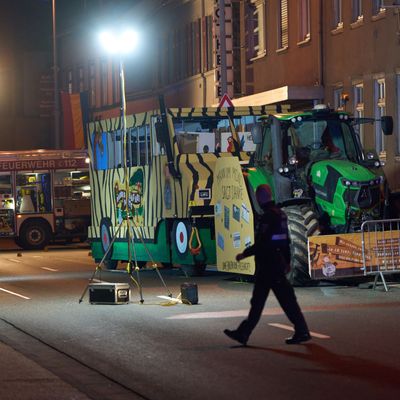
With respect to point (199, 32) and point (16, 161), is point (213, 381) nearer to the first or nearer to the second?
point (16, 161)

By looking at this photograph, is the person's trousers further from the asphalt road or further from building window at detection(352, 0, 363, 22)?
building window at detection(352, 0, 363, 22)

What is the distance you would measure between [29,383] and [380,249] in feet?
32.2

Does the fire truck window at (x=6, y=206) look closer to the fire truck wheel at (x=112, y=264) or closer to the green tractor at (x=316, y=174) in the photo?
the fire truck wheel at (x=112, y=264)

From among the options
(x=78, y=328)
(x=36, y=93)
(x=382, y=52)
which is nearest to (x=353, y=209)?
(x=78, y=328)

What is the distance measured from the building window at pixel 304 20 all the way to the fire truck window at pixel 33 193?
9.55 meters

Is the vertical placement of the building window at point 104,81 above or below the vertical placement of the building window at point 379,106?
above

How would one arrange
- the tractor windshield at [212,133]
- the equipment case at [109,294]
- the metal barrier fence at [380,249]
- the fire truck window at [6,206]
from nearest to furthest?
the equipment case at [109,294] < the metal barrier fence at [380,249] < the tractor windshield at [212,133] < the fire truck window at [6,206]

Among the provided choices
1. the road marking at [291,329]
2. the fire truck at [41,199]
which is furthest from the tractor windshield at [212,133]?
the fire truck at [41,199]

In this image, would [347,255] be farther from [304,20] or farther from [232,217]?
[304,20]

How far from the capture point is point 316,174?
2233cm

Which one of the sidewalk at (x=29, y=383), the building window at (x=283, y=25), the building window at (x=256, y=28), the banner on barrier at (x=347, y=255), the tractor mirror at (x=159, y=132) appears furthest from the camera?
the building window at (x=256, y=28)

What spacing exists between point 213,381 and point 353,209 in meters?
10.1

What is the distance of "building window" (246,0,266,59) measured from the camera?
4322 cm

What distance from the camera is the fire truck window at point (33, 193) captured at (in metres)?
43.6
